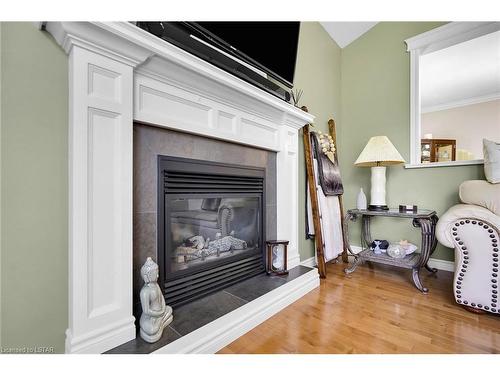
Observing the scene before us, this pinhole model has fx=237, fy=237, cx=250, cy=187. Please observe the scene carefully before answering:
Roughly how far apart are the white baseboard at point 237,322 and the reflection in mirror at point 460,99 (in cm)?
197

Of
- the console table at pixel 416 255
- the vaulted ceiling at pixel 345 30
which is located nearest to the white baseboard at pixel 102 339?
the console table at pixel 416 255

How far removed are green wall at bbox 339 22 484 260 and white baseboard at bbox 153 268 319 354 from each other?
1504 mm

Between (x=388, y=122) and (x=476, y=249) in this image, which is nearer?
(x=476, y=249)

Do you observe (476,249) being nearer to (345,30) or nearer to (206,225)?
(206,225)

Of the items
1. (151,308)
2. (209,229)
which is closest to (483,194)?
(209,229)

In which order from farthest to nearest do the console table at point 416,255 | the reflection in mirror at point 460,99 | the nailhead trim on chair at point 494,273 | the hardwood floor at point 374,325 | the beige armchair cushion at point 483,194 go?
1. the reflection in mirror at point 460,99
2. the console table at point 416,255
3. the beige armchair cushion at point 483,194
4. the nailhead trim on chair at point 494,273
5. the hardwood floor at point 374,325

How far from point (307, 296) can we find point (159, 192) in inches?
49.9

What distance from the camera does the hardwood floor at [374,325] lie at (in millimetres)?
1165

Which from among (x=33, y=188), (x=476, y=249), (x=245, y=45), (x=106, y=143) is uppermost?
(x=245, y=45)

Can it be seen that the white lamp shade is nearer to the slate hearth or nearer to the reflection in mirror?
the reflection in mirror

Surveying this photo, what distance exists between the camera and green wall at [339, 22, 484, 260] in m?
2.29

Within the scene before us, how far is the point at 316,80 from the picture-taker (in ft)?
8.22

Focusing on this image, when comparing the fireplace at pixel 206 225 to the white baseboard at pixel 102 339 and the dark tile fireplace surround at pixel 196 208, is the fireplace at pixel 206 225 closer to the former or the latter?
the dark tile fireplace surround at pixel 196 208

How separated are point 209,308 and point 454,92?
3.98 m
